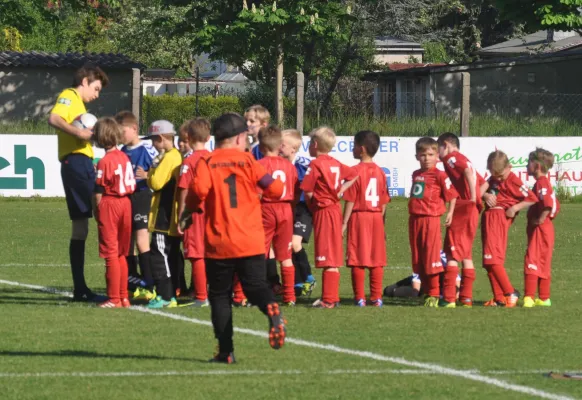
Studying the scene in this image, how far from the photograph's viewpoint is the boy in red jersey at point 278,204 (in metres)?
11.1

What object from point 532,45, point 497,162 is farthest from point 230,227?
point 532,45

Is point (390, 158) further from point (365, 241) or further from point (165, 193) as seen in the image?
point (165, 193)

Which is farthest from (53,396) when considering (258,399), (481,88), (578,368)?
(481,88)

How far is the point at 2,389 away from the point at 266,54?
1265 inches

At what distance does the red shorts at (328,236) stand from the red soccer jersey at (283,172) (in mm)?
322

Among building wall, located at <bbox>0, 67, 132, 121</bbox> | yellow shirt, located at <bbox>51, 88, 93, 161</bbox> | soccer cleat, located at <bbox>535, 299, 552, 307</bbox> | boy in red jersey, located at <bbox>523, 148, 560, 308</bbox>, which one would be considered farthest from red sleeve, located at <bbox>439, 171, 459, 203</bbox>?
building wall, located at <bbox>0, 67, 132, 121</bbox>

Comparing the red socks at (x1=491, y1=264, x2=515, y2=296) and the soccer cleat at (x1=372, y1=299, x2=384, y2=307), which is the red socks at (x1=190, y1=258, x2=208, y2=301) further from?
the red socks at (x1=491, y1=264, x2=515, y2=296)

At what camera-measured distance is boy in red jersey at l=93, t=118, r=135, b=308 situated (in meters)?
10.9

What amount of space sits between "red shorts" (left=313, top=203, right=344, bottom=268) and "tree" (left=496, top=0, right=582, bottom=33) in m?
25.6

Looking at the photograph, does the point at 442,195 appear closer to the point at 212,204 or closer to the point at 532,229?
the point at 532,229

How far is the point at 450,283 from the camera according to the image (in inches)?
456

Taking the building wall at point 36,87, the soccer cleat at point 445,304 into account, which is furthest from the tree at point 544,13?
the soccer cleat at point 445,304

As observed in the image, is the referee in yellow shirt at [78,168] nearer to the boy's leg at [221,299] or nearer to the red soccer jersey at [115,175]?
the red soccer jersey at [115,175]

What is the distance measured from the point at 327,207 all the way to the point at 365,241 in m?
0.44
